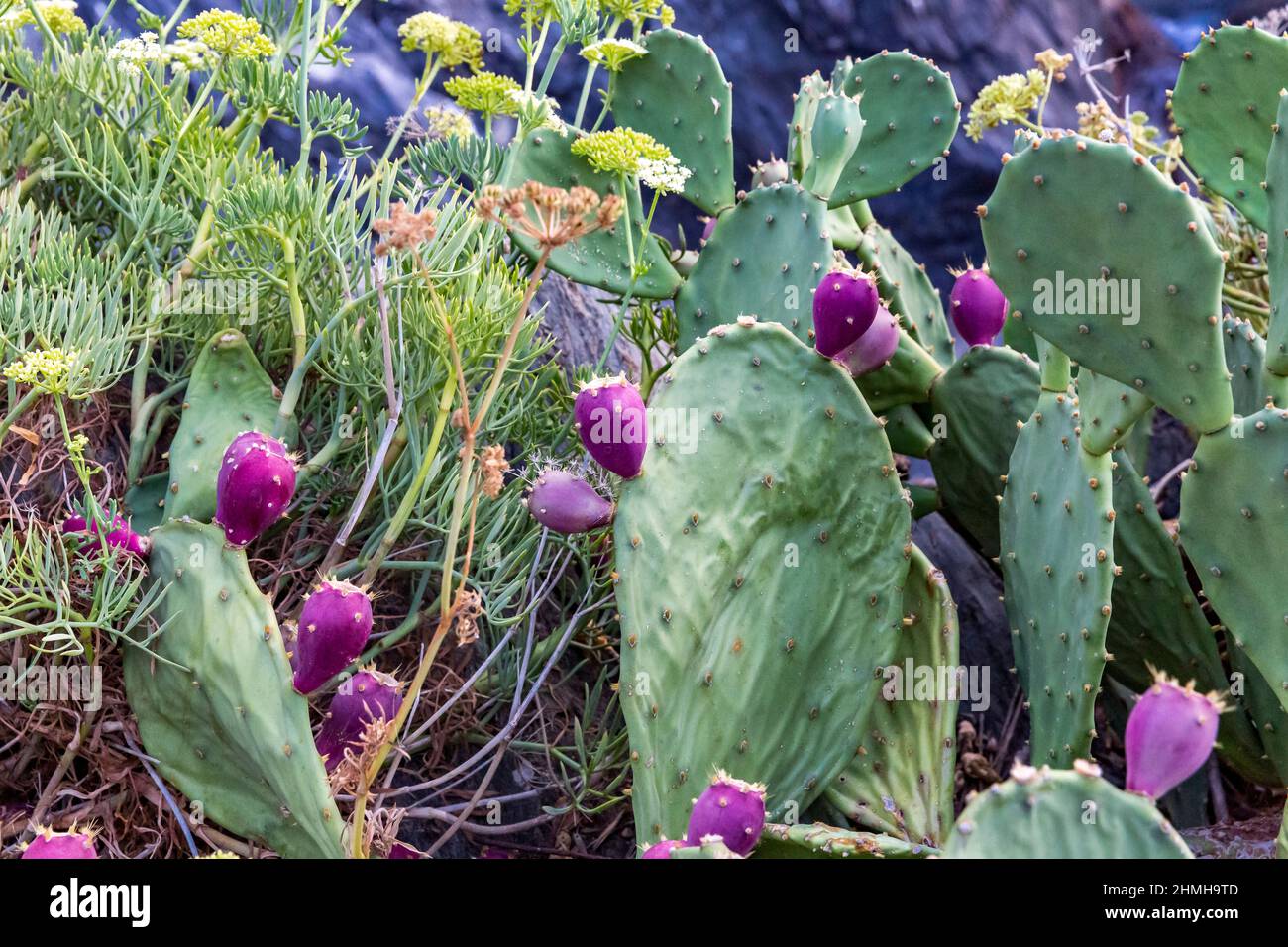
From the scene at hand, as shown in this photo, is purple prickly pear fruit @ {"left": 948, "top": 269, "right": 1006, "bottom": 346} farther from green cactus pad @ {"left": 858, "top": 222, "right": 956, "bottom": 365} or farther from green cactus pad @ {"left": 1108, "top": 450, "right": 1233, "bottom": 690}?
green cactus pad @ {"left": 1108, "top": 450, "right": 1233, "bottom": 690}

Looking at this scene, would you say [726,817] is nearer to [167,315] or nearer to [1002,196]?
[1002,196]

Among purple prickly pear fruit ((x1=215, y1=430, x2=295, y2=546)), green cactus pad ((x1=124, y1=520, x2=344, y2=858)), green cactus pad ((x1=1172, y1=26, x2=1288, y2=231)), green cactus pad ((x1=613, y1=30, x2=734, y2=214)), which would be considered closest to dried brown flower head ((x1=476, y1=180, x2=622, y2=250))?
purple prickly pear fruit ((x1=215, y1=430, x2=295, y2=546))

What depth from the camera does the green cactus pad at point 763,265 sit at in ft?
5.49

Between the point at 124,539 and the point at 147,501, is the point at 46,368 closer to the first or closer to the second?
the point at 124,539

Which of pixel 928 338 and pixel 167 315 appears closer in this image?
pixel 167 315

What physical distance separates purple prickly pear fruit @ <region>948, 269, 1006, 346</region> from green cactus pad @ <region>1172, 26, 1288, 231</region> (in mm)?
358

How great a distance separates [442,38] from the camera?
5.70 feet

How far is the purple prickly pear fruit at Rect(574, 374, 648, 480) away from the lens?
4.30ft

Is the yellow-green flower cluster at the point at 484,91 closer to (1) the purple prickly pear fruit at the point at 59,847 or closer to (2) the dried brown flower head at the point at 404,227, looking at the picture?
(2) the dried brown flower head at the point at 404,227

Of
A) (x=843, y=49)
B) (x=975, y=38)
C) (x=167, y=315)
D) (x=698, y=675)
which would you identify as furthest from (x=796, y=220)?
(x=975, y=38)

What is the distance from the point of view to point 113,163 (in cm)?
159

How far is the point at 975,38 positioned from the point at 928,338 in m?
2.04

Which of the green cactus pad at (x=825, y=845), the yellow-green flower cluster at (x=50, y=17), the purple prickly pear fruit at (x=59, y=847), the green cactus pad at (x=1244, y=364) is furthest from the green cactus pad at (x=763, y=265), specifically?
the purple prickly pear fruit at (x=59, y=847)

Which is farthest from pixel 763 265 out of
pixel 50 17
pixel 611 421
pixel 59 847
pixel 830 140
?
pixel 59 847
